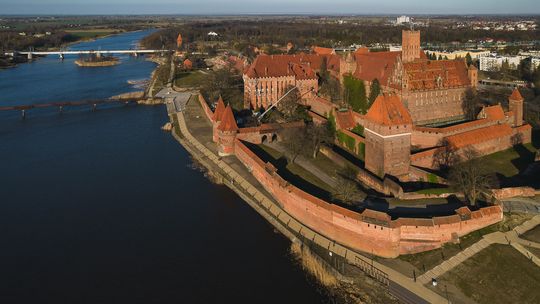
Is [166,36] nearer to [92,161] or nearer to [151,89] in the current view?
[151,89]

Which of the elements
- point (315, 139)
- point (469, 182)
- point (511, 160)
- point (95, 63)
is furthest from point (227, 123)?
point (95, 63)

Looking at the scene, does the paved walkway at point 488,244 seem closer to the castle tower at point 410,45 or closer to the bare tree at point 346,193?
the bare tree at point 346,193

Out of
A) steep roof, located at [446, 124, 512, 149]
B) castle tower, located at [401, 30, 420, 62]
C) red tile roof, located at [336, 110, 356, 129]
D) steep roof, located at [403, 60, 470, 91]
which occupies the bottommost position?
steep roof, located at [446, 124, 512, 149]

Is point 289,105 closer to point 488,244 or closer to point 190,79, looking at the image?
point 488,244

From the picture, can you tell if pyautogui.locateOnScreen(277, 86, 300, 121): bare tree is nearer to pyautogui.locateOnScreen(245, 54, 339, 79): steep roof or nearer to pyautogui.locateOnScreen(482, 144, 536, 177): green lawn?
pyautogui.locateOnScreen(245, 54, 339, 79): steep roof

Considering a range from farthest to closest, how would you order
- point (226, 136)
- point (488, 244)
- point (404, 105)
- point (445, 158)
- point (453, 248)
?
point (404, 105), point (226, 136), point (445, 158), point (453, 248), point (488, 244)

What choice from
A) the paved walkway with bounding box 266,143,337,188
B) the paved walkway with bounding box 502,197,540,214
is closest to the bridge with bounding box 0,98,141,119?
the paved walkway with bounding box 266,143,337,188

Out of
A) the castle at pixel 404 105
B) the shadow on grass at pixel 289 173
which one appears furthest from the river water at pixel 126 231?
the castle at pixel 404 105

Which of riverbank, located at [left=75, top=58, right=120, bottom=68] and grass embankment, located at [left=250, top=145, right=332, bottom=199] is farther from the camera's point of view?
riverbank, located at [left=75, top=58, right=120, bottom=68]
